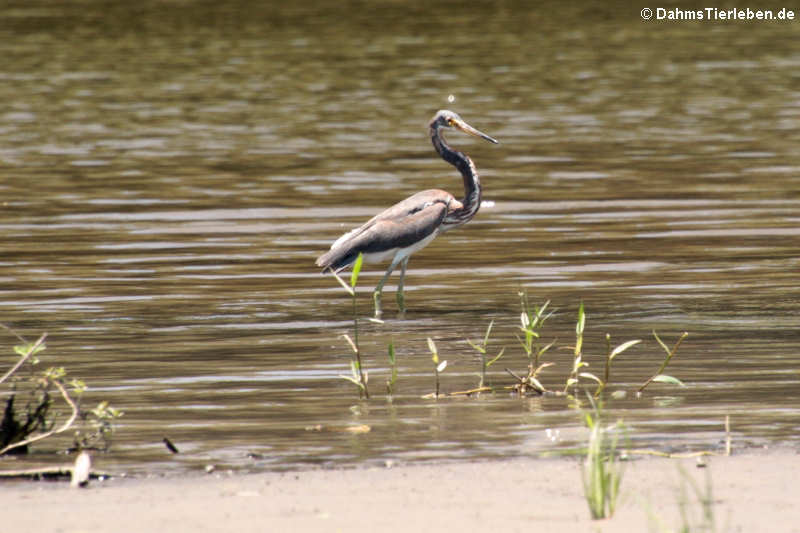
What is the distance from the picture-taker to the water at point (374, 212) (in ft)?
29.4

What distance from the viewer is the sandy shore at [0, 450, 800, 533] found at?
6633mm

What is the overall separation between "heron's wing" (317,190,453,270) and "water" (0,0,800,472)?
0.38 meters

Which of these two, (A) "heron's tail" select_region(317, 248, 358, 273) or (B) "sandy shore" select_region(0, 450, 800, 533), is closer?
(B) "sandy shore" select_region(0, 450, 800, 533)

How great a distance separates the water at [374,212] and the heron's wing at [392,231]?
378 mm

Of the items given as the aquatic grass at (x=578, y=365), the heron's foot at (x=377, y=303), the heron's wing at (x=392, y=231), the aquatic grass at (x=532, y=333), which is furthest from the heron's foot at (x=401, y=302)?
the aquatic grass at (x=578, y=365)

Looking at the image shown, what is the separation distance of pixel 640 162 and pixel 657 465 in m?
14.8

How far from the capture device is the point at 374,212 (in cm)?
1820

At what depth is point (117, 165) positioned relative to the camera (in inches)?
890

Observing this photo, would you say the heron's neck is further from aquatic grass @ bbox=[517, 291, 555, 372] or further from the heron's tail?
aquatic grass @ bbox=[517, 291, 555, 372]

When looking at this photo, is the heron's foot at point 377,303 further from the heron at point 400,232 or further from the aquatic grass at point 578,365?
the aquatic grass at point 578,365

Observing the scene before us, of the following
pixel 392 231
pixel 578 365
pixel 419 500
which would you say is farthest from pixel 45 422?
pixel 392 231

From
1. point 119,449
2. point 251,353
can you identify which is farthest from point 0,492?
point 251,353

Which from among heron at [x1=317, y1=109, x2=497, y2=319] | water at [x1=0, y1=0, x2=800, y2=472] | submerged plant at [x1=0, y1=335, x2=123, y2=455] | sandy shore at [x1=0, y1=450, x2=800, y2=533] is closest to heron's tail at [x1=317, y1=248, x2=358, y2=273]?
heron at [x1=317, y1=109, x2=497, y2=319]

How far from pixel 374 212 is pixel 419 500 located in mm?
11330
